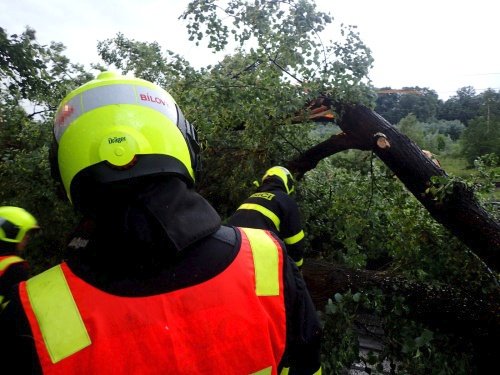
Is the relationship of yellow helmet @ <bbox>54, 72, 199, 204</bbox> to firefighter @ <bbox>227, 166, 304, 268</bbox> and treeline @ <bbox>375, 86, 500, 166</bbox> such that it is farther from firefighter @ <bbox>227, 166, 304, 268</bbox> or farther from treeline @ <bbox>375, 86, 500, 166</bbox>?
treeline @ <bbox>375, 86, 500, 166</bbox>

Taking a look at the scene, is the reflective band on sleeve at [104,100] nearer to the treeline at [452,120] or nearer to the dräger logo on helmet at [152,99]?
the dräger logo on helmet at [152,99]

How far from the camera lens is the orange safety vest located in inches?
29.6

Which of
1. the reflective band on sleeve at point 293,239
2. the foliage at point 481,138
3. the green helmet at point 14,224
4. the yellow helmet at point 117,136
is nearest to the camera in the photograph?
the yellow helmet at point 117,136

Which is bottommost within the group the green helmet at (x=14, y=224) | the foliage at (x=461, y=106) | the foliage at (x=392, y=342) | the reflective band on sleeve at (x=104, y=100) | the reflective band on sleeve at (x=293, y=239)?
the foliage at (x=392, y=342)

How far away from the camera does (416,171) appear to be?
358 cm

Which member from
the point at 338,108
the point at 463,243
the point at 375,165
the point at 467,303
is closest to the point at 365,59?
the point at 338,108

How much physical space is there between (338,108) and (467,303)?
7.60 ft

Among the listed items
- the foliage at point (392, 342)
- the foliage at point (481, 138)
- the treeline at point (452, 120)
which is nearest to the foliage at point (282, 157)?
the foliage at point (392, 342)

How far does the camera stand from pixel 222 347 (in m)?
0.84

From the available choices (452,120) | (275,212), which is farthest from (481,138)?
(452,120)

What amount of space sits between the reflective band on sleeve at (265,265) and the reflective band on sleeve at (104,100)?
0.45 m

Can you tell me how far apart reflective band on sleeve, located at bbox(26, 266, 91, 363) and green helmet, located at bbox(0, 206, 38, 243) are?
2.47m

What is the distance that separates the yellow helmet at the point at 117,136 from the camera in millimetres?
878

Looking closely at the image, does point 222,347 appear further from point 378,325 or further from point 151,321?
point 378,325
